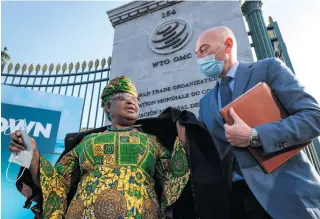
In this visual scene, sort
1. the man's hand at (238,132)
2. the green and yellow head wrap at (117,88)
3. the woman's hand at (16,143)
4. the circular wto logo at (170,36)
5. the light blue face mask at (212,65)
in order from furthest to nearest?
the circular wto logo at (170,36), the green and yellow head wrap at (117,88), the light blue face mask at (212,65), the woman's hand at (16,143), the man's hand at (238,132)

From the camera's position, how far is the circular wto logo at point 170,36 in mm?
4477

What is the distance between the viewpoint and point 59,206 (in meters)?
1.68

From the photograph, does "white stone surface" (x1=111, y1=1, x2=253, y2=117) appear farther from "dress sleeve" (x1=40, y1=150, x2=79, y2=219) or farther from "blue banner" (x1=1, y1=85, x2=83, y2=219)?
"dress sleeve" (x1=40, y1=150, x2=79, y2=219)

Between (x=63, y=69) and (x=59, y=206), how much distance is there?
209 inches

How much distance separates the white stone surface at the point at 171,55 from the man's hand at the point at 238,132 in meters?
2.54

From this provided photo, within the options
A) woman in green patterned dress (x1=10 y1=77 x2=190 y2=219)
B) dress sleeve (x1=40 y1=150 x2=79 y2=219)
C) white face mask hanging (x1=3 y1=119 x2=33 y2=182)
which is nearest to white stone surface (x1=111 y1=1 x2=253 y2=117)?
woman in green patterned dress (x1=10 y1=77 x2=190 y2=219)

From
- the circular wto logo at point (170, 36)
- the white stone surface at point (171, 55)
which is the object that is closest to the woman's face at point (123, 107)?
the white stone surface at point (171, 55)

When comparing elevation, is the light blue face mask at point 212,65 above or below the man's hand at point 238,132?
above

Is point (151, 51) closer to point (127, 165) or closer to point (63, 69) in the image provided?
point (63, 69)

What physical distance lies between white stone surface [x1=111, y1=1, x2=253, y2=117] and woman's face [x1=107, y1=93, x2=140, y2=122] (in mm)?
2065

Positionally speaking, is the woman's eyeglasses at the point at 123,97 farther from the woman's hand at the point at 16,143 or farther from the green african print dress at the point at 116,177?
the woman's hand at the point at 16,143

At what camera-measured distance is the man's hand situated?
4.31 ft

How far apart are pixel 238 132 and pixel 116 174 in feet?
2.59

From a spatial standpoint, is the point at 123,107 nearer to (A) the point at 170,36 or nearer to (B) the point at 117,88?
(B) the point at 117,88
